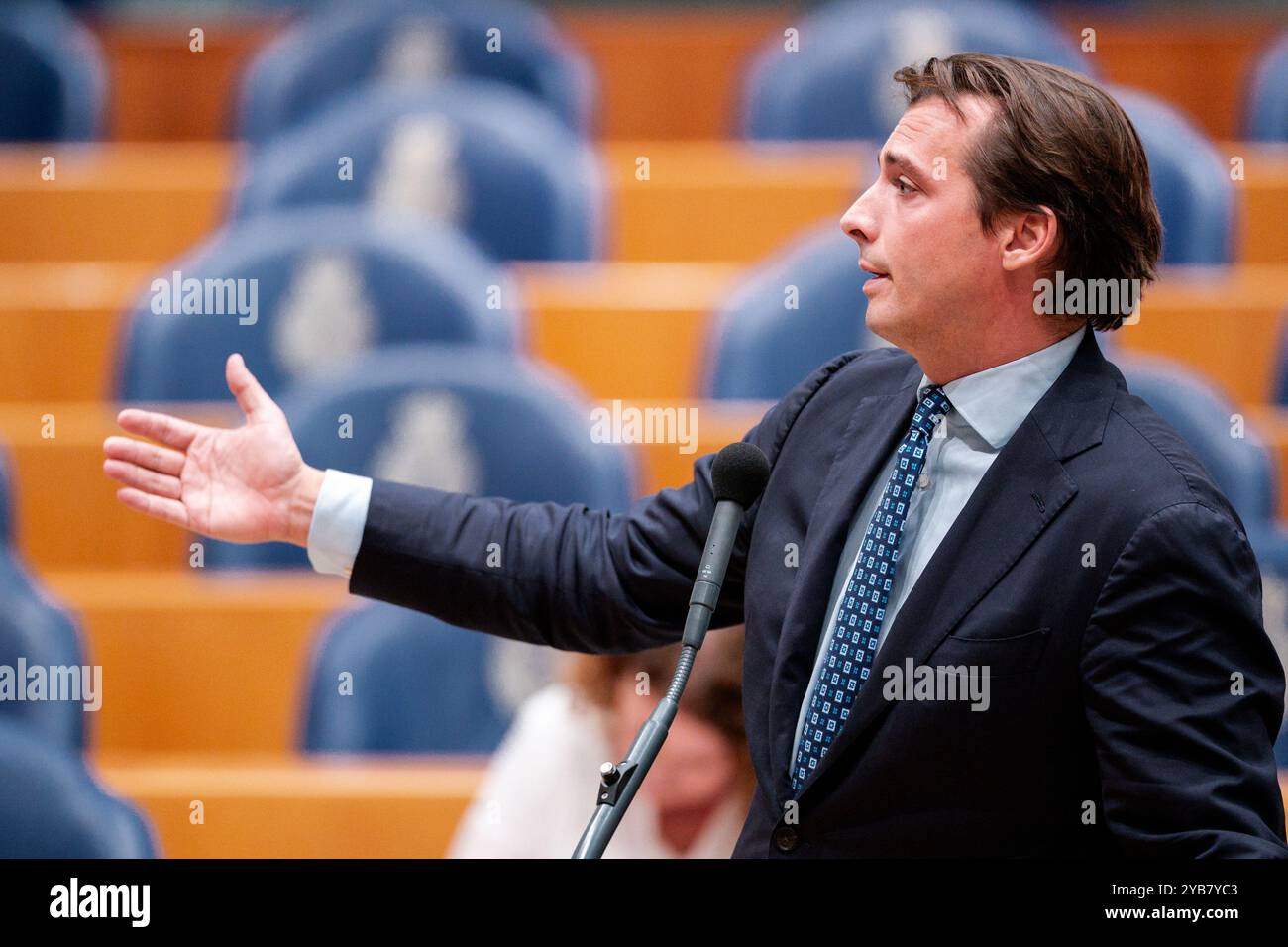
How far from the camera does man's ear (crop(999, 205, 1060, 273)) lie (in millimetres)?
612

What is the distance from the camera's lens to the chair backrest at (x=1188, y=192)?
55.1 inches

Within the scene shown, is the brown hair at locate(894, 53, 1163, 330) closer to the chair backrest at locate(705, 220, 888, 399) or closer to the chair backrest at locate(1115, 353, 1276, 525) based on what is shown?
the chair backrest at locate(1115, 353, 1276, 525)

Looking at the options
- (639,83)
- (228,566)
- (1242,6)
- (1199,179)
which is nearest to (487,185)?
(639,83)

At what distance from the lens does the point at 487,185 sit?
150 cm

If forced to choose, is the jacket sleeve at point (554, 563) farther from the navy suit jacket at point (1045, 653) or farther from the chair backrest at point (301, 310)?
the chair backrest at point (301, 310)

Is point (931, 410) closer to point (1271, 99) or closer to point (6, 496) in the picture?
point (6, 496)

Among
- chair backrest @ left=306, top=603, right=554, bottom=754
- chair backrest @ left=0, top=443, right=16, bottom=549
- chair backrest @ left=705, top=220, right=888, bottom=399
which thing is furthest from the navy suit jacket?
chair backrest @ left=0, top=443, right=16, bottom=549

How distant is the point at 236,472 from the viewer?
68 centimetres

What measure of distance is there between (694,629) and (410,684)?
573 millimetres

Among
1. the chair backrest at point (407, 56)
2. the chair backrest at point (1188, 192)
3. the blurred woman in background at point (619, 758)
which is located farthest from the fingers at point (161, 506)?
the chair backrest at point (407, 56)

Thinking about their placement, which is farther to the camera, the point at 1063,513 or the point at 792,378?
the point at 792,378
